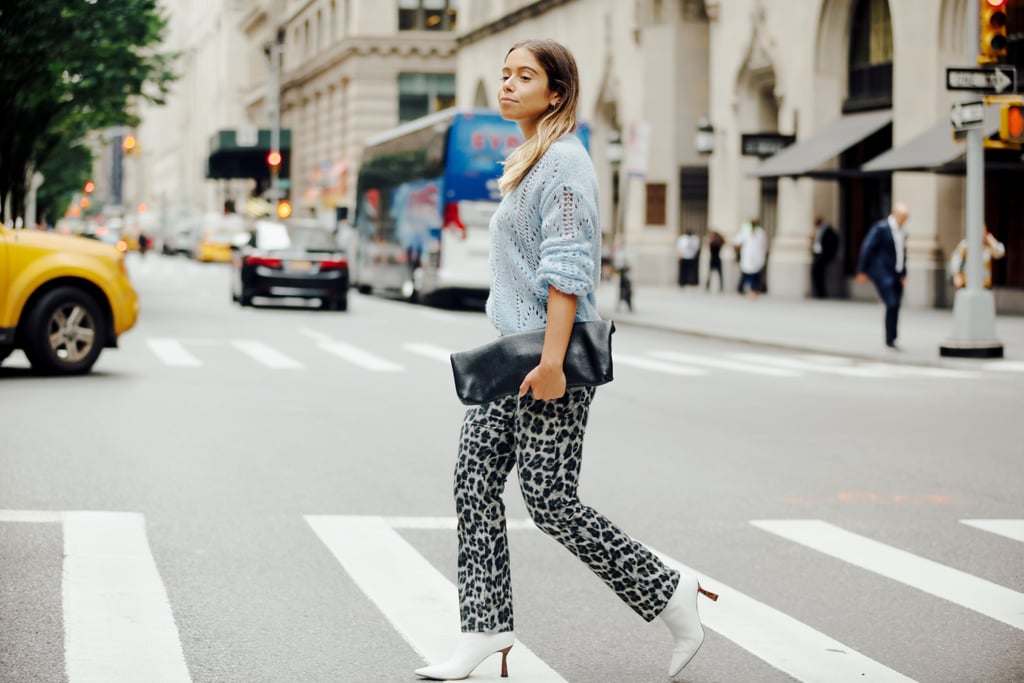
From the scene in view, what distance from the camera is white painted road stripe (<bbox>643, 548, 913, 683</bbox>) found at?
17.6 ft

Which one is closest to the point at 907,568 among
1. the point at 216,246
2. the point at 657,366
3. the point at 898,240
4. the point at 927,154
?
the point at 657,366

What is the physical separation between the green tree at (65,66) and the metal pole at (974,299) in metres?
13.2

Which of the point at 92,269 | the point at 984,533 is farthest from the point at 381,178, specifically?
the point at 984,533

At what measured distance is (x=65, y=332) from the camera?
15391 mm

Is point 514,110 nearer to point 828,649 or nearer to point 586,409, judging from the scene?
point 586,409

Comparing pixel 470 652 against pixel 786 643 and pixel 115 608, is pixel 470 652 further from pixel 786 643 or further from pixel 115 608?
pixel 115 608

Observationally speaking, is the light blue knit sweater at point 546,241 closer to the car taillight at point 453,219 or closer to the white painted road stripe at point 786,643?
the white painted road stripe at point 786,643

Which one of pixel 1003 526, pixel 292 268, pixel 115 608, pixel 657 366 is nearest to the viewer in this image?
pixel 115 608

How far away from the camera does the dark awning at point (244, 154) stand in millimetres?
83750

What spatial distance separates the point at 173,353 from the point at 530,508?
14.5 meters

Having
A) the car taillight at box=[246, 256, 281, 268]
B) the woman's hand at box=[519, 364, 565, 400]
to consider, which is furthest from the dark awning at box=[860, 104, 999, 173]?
the woman's hand at box=[519, 364, 565, 400]

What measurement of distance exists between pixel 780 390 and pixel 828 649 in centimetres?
1028

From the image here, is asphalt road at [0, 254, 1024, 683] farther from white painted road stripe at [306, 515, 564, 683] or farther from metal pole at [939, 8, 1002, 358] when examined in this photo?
metal pole at [939, 8, 1002, 358]

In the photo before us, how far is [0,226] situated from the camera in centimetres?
1448
